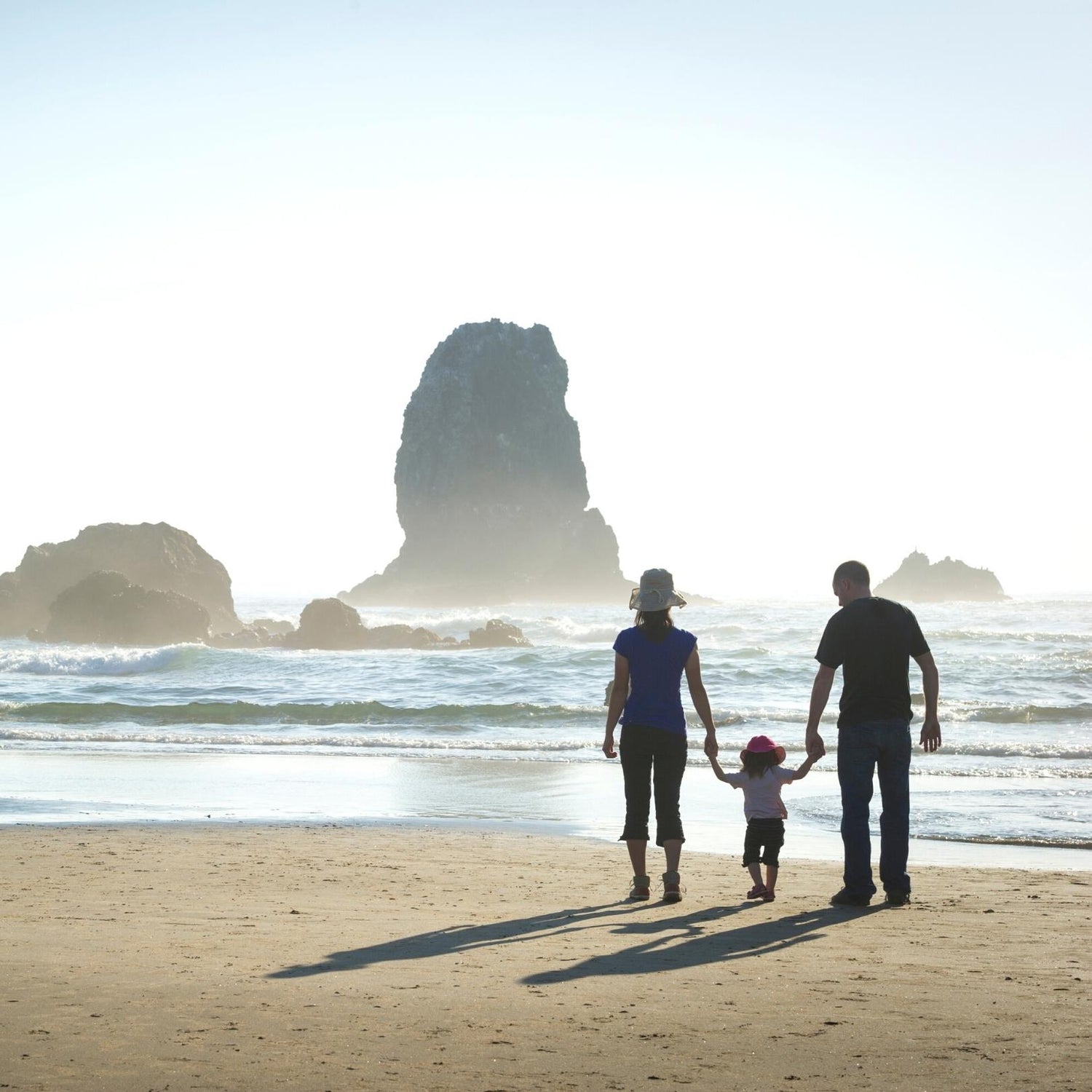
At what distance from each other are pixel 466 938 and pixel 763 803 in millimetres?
2030

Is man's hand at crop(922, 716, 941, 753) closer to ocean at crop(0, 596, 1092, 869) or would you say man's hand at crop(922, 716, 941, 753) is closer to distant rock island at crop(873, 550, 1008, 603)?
ocean at crop(0, 596, 1092, 869)

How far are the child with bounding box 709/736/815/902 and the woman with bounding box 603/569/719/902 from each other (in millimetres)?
230

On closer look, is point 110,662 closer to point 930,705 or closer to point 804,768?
point 804,768

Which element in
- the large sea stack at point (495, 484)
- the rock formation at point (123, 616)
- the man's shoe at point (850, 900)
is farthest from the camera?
the large sea stack at point (495, 484)

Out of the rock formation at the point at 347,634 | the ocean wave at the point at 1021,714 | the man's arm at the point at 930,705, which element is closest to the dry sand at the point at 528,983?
the man's arm at the point at 930,705

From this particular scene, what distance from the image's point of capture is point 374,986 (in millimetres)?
4586

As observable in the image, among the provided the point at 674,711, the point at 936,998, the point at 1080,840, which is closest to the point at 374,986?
the point at 936,998

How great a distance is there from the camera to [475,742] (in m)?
19.0

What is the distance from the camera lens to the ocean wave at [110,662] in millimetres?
33406

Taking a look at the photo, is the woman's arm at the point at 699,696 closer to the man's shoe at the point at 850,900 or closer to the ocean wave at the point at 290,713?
the man's shoe at the point at 850,900

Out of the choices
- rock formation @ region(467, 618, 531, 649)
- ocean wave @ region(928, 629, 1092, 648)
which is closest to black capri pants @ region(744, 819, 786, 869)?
rock formation @ region(467, 618, 531, 649)

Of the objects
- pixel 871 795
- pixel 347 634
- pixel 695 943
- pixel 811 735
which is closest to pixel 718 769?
pixel 811 735

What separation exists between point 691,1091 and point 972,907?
3.79 m

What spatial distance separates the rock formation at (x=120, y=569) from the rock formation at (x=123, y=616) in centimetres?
934
